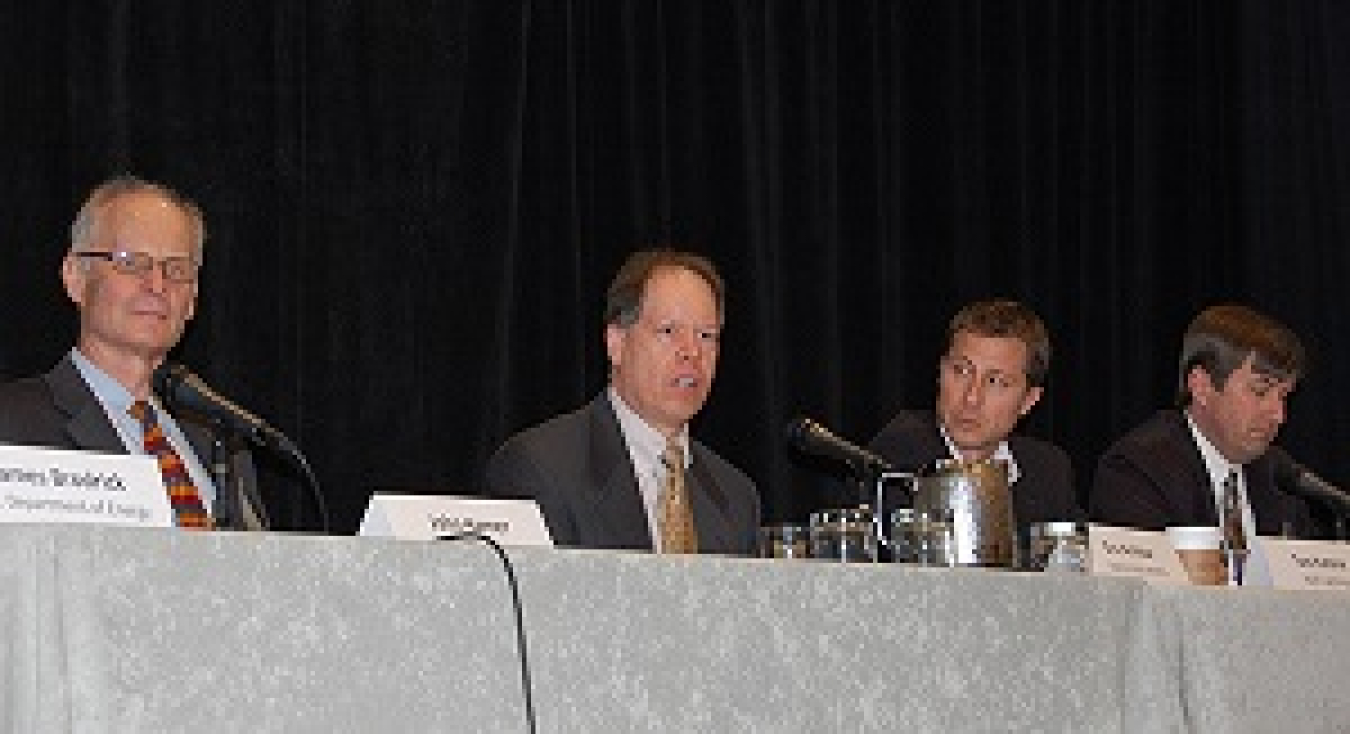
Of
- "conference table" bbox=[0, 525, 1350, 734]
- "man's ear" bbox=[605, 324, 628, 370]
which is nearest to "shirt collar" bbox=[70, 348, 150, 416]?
"man's ear" bbox=[605, 324, 628, 370]

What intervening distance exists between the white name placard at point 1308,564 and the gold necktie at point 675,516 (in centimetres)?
79

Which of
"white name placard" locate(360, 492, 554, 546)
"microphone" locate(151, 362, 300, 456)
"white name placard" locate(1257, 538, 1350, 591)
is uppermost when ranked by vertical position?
"microphone" locate(151, 362, 300, 456)

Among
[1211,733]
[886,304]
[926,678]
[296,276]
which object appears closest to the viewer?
[926,678]

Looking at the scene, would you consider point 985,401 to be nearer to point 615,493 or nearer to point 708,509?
point 708,509

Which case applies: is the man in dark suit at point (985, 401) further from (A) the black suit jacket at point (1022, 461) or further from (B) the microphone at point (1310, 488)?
(B) the microphone at point (1310, 488)

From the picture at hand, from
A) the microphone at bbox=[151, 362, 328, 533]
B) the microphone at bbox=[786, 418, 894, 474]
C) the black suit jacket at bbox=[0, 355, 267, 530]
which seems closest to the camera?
the microphone at bbox=[151, 362, 328, 533]

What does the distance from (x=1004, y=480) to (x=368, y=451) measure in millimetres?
1803

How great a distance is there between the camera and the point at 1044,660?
2.44 meters

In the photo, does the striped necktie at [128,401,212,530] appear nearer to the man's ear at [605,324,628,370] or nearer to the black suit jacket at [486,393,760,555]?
the black suit jacket at [486,393,760,555]

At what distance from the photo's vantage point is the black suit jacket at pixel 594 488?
3.29 meters

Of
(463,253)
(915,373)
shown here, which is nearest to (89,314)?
(463,253)

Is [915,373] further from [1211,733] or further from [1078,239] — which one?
[1211,733]

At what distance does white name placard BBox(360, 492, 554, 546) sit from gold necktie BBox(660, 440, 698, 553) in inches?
27.4

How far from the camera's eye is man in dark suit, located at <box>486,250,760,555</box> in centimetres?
331
